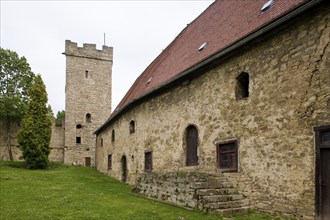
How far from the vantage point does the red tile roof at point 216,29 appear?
9746 millimetres

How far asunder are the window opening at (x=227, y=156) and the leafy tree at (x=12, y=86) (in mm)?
23585

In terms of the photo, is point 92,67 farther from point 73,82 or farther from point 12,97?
point 12,97

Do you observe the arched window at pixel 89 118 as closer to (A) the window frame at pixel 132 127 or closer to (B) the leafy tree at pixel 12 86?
(B) the leafy tree at pixel 12 86

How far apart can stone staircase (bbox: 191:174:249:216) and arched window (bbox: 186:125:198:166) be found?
231 centimetres

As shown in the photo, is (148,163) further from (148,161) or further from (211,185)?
(211,185)

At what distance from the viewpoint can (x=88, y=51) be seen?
115 ft

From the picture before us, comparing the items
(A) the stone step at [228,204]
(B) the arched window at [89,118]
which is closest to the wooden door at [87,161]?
(B) the arched window at [89,118]

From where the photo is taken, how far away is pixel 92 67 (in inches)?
1373

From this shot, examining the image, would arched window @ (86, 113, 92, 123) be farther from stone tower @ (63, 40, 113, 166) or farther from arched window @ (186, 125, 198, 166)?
arched window @ (186, 125, 198, 166)

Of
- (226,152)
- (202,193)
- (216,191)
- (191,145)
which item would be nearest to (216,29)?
(191,145)

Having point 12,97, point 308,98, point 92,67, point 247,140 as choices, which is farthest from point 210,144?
point 92,67

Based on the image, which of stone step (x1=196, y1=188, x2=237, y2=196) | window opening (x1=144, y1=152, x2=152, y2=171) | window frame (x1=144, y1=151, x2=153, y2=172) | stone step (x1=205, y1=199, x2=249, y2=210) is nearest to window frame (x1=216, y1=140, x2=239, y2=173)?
stone step (x1=196, y1=188, x2=237, y2=196)

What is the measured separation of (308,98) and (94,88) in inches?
1144

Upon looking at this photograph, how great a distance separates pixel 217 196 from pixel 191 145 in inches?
150
